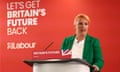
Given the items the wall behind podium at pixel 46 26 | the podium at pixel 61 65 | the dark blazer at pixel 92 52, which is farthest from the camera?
the wall behind podium at pixel 46 26

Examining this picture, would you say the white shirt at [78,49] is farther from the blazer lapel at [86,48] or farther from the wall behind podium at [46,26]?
the wall behind podium at [46,26]

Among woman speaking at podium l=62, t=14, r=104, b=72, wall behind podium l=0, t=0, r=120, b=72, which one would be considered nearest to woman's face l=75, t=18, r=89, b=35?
woman speaking at podium l=62, t=14, r=104, b=72

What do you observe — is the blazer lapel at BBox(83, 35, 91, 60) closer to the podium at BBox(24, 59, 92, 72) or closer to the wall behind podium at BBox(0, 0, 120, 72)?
the podium at BBox(24, 59, 92, 72)

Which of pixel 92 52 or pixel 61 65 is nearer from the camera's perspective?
pixel 61 65

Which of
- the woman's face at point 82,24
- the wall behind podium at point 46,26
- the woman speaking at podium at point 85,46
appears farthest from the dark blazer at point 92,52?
the wall behind podium at point 46,26

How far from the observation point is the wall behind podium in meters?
4.89

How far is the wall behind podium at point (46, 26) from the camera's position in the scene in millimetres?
4891

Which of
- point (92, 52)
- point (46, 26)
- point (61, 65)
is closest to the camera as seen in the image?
point (61, 65)

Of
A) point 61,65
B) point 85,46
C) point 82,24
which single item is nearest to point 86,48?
point 85,46

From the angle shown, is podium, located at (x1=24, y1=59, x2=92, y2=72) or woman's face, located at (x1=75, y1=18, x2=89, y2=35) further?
woman's face, located at (x1=75, y1=18, x2=89, y2=35)

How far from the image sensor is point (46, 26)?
520 centimetres

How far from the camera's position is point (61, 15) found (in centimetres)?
515

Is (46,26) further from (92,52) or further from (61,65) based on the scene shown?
(61,65)

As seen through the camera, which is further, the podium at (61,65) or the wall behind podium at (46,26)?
the wall behind podium at (46,26)
